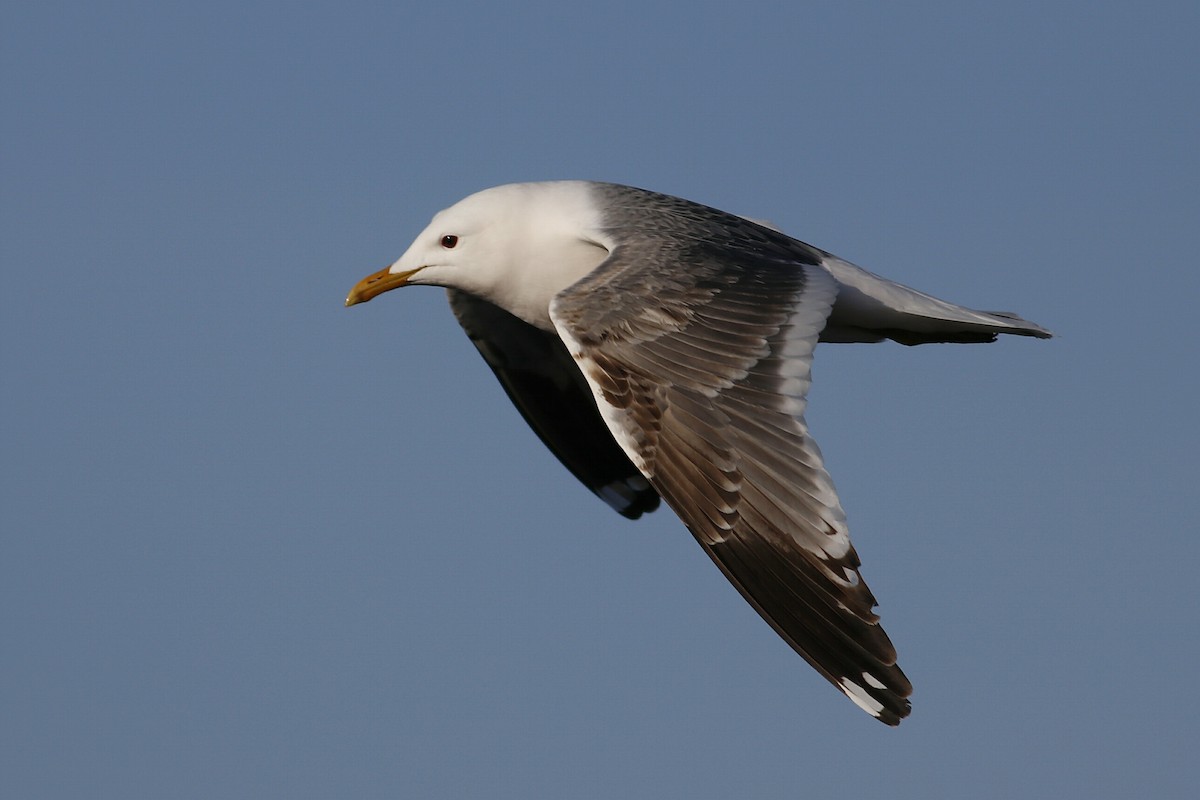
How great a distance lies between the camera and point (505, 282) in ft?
32.9

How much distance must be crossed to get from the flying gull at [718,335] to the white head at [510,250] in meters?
0.01

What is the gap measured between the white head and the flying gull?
11 mm

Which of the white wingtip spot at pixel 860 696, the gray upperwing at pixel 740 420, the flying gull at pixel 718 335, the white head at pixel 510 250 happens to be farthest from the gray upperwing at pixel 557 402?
the white wingtip spot at pixel 860 696

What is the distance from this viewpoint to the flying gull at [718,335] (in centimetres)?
738

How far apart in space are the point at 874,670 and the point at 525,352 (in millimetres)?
4825

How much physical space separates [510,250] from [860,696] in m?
3.87

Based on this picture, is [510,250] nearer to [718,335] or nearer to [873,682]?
[718,335]

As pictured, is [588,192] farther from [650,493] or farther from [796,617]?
[796,617]

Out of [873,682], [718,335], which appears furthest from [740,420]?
[873,682]

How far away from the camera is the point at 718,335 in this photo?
8.25 metres

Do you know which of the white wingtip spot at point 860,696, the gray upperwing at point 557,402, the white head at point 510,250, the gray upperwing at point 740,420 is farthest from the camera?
the gray upperwing at point 557,402

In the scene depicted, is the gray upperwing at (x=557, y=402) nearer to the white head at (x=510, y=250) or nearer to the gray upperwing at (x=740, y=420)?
the white head at (x=510, y=250)

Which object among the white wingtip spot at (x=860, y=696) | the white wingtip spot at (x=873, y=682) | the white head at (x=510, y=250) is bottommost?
the white wingtip spot at (x=860, y=696)

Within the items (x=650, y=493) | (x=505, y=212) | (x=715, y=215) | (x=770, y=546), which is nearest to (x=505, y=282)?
(x=505, y=212)
